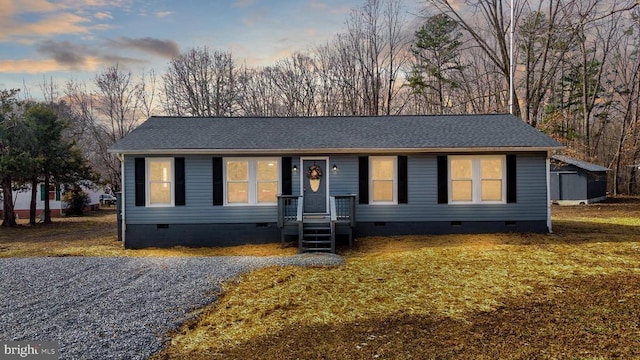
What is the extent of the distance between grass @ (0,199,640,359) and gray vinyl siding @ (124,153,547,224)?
1490 mm

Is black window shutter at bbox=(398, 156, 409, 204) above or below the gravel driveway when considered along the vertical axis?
above

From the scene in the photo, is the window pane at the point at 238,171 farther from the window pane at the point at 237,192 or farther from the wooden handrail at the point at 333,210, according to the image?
the wooden handrail at the point at 333,210

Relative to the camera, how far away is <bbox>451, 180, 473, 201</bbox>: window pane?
12.1 meters

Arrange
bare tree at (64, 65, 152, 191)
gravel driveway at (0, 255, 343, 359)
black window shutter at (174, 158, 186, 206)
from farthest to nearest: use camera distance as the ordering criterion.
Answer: bare tree at (64, 65, 152, 191) → black window shutter at (174, 158, 186, 206) → gravel driveway at (0, 255, 343, 359)

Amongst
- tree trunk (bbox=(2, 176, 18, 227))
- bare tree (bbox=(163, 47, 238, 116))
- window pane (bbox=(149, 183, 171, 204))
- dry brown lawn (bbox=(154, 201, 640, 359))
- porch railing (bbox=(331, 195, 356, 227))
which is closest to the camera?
dry brown lawn (bbox=(154, 201, 640, 359))

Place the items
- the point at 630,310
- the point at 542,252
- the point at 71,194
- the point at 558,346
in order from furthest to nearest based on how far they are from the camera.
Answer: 1. the point at 71,194
2. the point at 542,252
3. the point at 630,310
4. the point at 558,346

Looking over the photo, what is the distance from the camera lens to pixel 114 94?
34219mm

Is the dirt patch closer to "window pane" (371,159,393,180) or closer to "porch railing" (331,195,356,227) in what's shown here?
"porch railing" (331,195,356,227)

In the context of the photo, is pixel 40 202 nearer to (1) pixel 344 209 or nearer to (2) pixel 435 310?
(1) pixel 344 209

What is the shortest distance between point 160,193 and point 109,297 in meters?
5.92

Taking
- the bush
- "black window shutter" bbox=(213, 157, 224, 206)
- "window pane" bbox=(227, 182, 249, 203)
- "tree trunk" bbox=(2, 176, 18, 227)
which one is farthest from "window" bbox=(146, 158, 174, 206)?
the bush

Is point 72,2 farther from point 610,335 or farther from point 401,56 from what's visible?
point 401,56

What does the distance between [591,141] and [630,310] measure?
35040 mm

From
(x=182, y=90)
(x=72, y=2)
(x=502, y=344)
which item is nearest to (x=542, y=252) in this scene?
(x=502, y=344)
